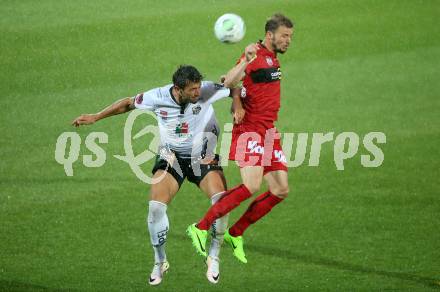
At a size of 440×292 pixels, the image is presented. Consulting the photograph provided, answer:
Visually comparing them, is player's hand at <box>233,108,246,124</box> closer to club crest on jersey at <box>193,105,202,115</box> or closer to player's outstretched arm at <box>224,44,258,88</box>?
player's outstretched arm at <box>224,44,258,88</box>

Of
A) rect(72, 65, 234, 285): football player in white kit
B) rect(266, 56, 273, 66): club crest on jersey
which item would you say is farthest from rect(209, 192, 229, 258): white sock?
rect(266, 56, 273, 66): club crest on jersey

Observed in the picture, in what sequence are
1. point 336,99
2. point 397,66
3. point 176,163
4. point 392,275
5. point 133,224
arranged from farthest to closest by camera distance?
point 397,66, point 336,99, point 133,224, point 392,275, point 176,163

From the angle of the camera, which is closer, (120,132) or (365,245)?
(365,245)

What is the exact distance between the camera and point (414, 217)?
1541cm

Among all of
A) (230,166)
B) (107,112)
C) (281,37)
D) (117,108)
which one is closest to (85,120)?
(107,112)

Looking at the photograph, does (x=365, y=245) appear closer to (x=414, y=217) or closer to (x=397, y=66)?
(x=414, y=217)

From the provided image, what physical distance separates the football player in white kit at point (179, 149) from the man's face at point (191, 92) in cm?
9

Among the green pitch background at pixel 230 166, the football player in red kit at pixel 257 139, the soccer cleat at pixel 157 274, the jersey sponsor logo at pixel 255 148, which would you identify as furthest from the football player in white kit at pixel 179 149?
the green pitch background at pixel 230 166

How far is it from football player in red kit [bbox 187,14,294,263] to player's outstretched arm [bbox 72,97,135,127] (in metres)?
1.26

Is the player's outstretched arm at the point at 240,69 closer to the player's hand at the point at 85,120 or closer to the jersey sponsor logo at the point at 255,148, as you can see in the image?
the jersey sponsor logo at the point at 255,148

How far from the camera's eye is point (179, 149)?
39.5 ft

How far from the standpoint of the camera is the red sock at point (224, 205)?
11477 mm

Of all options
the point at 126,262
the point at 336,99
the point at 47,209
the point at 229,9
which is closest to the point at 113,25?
the point at 229,9

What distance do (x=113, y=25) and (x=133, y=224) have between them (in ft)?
22.4
